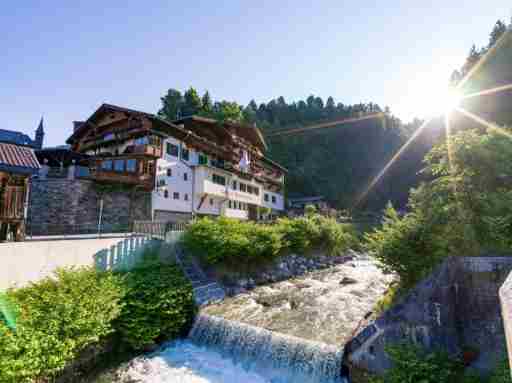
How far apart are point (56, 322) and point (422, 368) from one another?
9.87m

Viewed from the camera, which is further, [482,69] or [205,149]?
[205,149]

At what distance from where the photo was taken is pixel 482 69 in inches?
1025

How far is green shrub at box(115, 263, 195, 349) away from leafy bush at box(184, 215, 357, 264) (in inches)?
119

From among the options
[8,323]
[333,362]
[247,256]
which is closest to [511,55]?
[247,256]

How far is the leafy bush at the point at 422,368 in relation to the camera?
6.03 metres

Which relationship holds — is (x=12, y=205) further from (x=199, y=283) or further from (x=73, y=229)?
(x=73, y=229)

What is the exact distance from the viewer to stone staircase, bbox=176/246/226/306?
13.4 m

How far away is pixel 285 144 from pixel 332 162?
43.9 ft

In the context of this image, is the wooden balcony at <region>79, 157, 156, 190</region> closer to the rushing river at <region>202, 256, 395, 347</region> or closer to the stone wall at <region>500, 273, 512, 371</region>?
the rushing river at <region>202, 256, 395, 347</region>

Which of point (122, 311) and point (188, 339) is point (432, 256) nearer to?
point (188, 339)

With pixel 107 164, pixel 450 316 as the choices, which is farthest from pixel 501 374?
pixel 107 164

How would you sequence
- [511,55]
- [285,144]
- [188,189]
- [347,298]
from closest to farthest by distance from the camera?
[347,298] → [511,55] → [188,189] → [285,144]

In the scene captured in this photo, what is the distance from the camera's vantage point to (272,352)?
9.20 metres

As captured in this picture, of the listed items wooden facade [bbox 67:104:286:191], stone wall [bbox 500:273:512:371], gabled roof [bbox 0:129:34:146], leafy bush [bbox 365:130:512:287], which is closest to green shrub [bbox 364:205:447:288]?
leafy bush [bbox 365:130:512:287]
